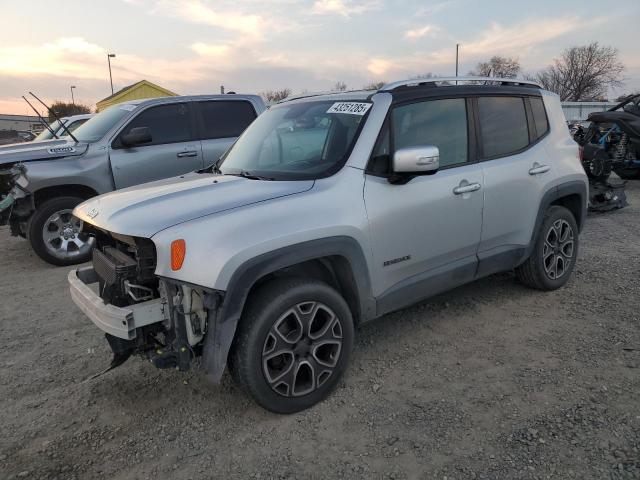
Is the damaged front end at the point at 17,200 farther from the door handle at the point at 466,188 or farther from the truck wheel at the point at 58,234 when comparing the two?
the door handle at the point at 466,188

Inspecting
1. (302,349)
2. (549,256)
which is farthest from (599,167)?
(302,349)

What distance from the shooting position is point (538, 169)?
4359mm

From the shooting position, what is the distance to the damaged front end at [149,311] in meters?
2.69

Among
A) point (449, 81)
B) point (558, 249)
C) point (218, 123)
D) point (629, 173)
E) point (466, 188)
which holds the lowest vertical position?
point (629, 173)

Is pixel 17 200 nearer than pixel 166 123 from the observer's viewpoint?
Yes

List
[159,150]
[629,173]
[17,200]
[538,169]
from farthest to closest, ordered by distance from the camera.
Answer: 1. [629,173]
2. [159,150]
3. [17,200]
4. [538,169]

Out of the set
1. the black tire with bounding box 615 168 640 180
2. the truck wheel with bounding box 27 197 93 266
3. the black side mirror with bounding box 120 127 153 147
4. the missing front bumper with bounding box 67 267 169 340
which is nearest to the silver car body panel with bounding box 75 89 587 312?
the missing front bumper with bounding box 67 267 169 340

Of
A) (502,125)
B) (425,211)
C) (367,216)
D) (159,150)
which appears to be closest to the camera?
(367,216)

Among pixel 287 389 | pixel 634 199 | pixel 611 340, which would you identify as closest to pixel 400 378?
pixel 287 389

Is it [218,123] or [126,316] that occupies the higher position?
[218,123]

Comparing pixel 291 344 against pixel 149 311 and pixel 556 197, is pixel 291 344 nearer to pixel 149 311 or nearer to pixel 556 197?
pixel 149 311

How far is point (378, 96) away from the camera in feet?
11.7

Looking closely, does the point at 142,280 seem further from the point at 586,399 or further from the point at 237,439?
the point at 586,399

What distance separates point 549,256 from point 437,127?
5.94ft
